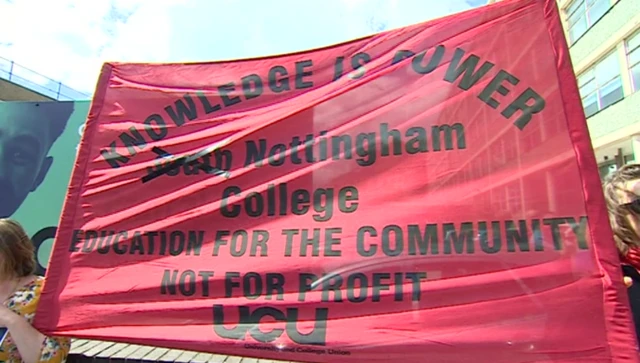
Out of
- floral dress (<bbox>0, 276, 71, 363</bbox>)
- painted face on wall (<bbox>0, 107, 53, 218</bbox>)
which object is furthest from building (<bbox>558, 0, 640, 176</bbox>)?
floral dress (<bbox>0, 276, 71, 363</bbox>)

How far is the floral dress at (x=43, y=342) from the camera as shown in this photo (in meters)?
1.78

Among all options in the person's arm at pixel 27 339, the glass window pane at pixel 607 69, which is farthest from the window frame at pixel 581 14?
the person's arm at pixel 27 339

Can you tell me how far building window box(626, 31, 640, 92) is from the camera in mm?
12352

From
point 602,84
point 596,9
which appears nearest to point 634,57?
point 602,84

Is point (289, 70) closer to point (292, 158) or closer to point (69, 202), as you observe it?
point (292, 158)

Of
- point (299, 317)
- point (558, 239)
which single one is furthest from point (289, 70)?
point (558, 239)

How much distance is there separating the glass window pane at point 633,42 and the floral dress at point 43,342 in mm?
15433

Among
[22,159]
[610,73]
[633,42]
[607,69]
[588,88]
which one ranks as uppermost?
[633,42]

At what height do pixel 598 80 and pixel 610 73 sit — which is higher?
pixel 598 80

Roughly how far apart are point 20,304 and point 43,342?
0.20 m

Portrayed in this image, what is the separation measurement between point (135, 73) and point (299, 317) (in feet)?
4.73

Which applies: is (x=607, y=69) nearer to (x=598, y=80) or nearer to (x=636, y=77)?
(x=598, y=80)

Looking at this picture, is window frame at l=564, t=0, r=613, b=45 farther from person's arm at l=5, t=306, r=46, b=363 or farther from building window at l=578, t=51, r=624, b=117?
person's arm at l=5, t=306, r=46, b=363

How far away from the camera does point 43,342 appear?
5.86 feet
